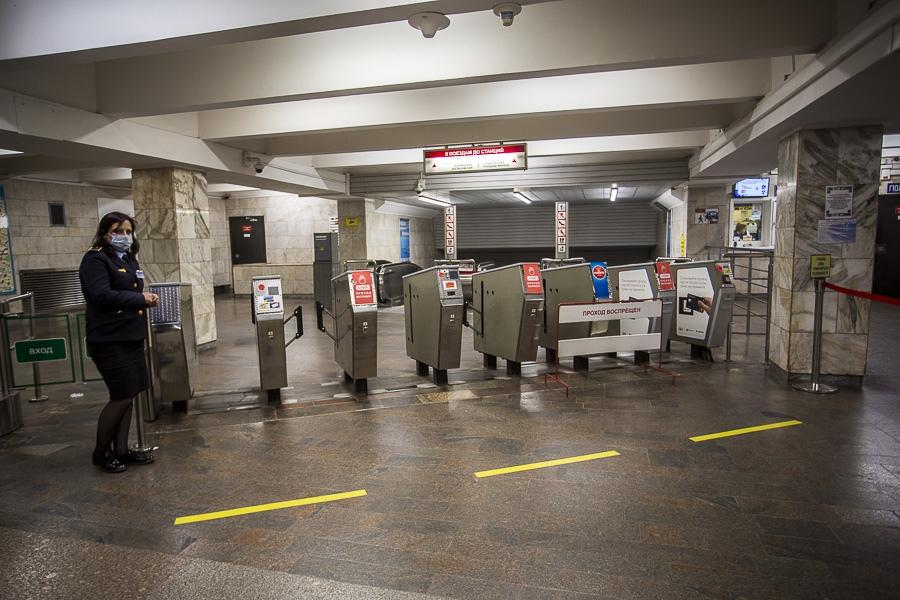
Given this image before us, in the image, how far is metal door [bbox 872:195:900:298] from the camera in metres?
12.1

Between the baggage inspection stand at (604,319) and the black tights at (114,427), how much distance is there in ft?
13.4

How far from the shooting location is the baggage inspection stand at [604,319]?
5.96m

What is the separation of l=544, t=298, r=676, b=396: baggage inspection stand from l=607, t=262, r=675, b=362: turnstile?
667 millimetres

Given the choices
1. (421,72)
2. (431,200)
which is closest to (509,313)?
(421,72)

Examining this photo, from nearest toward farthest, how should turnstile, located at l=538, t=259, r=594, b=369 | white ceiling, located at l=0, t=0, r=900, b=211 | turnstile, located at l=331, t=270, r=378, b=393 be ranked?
white ceiling, located at l=0, t=0, r=900, b=211
turnstile, located at l=331, t=270, r=378, b=393
turnstile, located at l=538, t=259, r=594, b=369

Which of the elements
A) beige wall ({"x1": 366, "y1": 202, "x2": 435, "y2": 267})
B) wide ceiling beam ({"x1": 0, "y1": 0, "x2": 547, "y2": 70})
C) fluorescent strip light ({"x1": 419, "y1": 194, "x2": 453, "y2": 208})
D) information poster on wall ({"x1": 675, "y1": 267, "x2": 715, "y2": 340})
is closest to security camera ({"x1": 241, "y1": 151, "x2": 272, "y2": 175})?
wide ceiling beam ({"x1": 0, "y1": 0, "x2": 547, "y2": 70})

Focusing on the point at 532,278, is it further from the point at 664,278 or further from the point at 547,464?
the point at 547,464

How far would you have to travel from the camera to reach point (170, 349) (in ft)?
16.6

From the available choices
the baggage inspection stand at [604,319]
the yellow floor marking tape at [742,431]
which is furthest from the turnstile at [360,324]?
the yellow floor marking tape at [742,431]

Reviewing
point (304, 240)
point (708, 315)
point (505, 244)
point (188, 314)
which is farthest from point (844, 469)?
point (505, 244)

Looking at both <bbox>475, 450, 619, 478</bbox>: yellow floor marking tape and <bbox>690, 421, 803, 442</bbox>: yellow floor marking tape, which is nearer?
<bbox>475, 450, 619, 478</bbox>: yellow floor marking tape

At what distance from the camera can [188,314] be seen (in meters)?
5.25

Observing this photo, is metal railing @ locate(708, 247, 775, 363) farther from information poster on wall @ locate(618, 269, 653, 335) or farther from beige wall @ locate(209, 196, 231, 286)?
beige wall @ locate(209, 196, 231, 286)

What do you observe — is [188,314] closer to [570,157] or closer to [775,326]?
[775,326]
